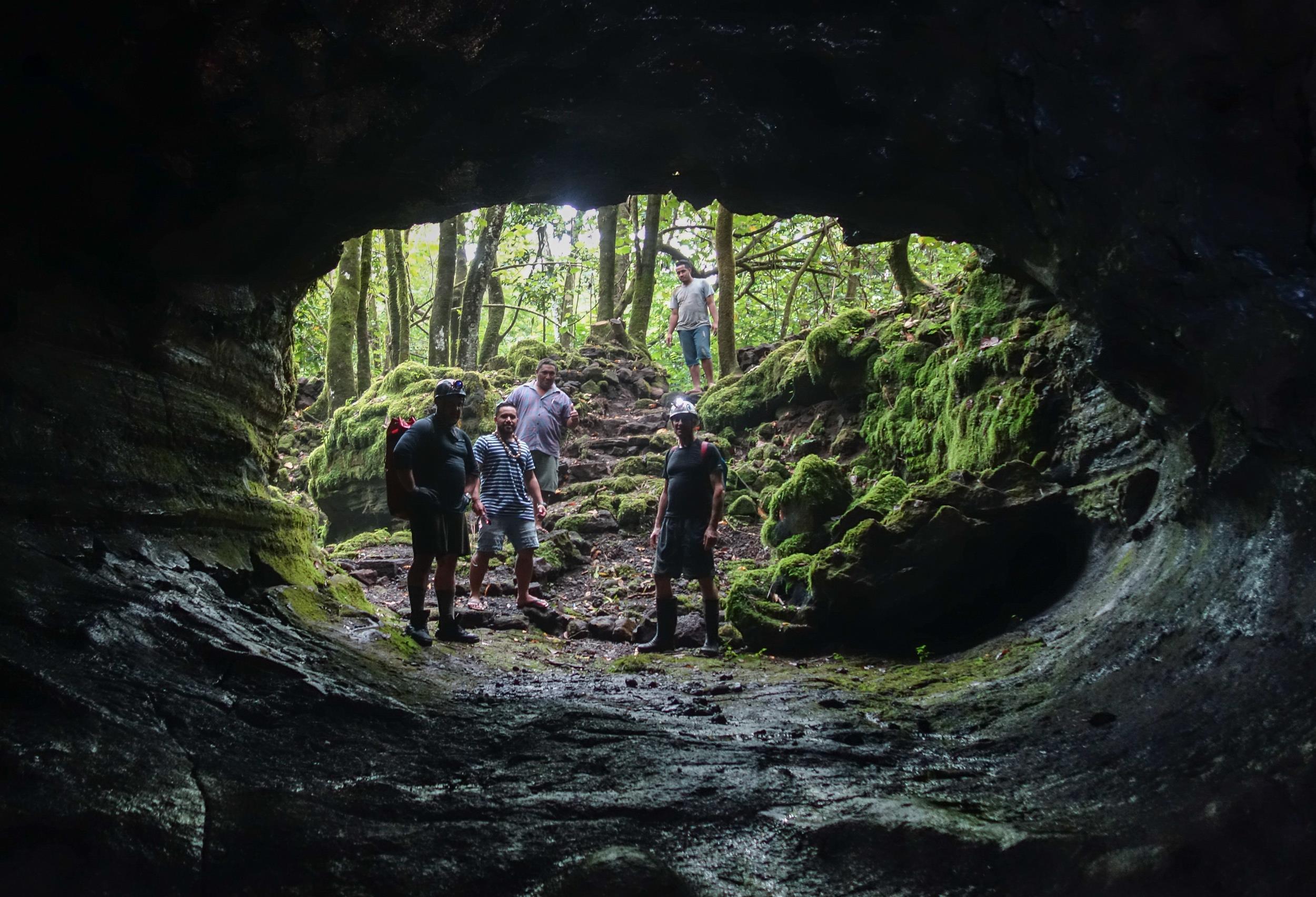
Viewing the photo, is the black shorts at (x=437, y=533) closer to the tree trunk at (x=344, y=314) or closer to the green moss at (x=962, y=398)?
the green moss at (x=962, y=398)

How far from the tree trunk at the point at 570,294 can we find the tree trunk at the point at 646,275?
147 centimetres

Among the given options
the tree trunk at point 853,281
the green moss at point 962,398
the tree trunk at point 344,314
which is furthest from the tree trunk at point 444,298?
the green moss at point 962,398

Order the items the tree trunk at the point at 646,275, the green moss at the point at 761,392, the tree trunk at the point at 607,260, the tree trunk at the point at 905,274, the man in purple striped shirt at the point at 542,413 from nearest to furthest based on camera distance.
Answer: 1. the man in purple striped shirt at the point at 542,413
2. the tree trunk at the point at 905,274
3. the green moss at the point at 761,392
4. the tree trunk at the point at 646,275
5. the tree trunk at the point at 607,260

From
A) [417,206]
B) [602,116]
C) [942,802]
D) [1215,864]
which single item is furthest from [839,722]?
[417,206]

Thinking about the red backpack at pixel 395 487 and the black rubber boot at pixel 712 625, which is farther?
the black rubber boot at pixel 712 625

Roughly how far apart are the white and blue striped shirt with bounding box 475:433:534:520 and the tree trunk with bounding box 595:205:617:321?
11.5m

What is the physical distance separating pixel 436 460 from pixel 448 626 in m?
1.51

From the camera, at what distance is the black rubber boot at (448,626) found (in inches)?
298

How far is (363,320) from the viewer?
17.3m

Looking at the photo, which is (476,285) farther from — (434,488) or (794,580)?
(794,580)

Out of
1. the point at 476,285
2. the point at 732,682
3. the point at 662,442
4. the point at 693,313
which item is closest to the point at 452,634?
the point at 732,682

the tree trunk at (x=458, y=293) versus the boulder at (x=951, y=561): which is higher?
the tree trunk at (x=458, y=293)

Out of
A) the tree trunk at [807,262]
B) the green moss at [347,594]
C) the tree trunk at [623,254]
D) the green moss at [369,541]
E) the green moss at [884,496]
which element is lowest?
the green moss at [369,541]

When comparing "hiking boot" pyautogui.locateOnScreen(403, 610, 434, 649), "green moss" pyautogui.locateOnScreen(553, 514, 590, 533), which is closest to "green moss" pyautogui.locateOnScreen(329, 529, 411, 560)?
"green moss" pyautogui.locateOnScreen(553, 514, 590, 533)
